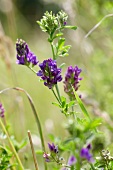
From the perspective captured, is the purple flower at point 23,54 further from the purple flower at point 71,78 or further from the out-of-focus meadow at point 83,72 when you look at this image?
the out-of-focus meadow at point 83,72

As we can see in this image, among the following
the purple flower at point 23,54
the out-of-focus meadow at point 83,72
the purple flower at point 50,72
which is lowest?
the purple flower at point 50,72

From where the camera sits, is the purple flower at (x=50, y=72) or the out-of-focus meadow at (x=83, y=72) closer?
the purple flower at (x=50, y=72)

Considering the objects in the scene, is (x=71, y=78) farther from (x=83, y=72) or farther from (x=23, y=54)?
(x=83, y=72)

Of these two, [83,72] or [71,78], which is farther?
[83,72]

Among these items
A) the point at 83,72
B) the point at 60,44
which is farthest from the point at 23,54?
the point at 83,72

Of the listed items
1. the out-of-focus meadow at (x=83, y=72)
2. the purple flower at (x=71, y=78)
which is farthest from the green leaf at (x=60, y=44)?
the out-of-focus meadow at (x=83, y=72)

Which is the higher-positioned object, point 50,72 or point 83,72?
point 83,72

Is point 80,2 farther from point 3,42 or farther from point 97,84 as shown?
point 3,42

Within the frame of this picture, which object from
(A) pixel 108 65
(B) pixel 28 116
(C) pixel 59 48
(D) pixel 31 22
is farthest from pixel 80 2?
(D) pixel 31 22

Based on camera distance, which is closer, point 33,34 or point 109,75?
point 109,75
